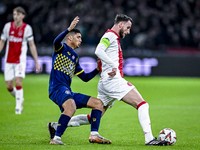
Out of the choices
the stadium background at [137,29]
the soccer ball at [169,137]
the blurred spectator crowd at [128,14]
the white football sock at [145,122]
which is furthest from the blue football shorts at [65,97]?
the blurred spectator crowd at [128,14]

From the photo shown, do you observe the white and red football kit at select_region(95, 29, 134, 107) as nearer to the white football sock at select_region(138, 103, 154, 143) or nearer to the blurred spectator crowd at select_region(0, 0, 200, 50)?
the white football sock at select_region(138, 103, 154, 143)

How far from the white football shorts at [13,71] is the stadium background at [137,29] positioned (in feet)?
32.9

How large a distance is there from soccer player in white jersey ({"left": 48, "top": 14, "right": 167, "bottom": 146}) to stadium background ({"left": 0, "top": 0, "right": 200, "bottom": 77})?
43.3 feet

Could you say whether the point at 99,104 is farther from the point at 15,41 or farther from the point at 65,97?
the point at 15,41

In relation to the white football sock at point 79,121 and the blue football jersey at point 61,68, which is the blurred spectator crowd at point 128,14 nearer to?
the white football sock at point 79,121

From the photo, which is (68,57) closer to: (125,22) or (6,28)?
(125,22)

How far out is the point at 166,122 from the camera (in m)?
6.96

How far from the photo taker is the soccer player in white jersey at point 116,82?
182 inches

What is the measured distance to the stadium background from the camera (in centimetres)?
1862

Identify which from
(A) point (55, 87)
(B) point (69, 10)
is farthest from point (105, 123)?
(B) point (69, 10)

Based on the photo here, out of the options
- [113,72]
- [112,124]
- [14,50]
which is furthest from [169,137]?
[14,50]

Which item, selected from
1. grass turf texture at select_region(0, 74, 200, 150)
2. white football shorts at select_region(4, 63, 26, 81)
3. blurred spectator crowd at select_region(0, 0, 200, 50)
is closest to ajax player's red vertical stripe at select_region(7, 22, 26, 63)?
white football shorts at select_region(4, 63, 26, 81)

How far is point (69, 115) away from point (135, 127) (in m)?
2.15

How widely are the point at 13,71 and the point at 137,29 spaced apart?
566 inches
